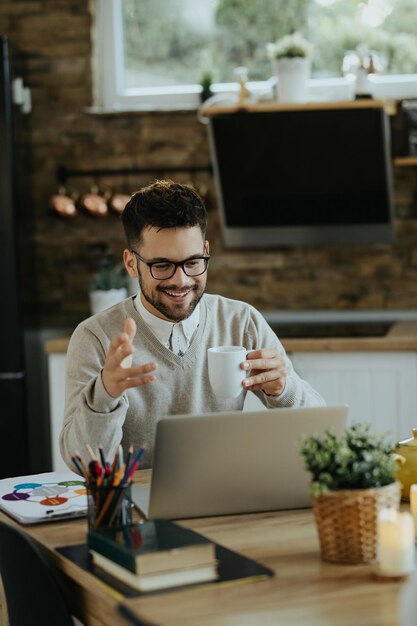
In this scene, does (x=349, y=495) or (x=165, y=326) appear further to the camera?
(x=165, y=326)

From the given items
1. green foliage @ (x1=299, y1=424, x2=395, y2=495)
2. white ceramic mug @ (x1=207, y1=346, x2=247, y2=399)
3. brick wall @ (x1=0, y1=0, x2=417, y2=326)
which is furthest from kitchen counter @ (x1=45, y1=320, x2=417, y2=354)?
green foliage @ (x1=299, y1=424, x2=395, y2=495)

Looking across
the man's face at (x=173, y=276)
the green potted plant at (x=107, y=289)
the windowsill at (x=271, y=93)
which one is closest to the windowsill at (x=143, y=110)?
the windowsill at (x=271, y=93)

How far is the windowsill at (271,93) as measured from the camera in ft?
14.3

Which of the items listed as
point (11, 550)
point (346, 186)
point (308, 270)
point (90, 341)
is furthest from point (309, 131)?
point (11, 550)

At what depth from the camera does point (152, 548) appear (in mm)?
1523

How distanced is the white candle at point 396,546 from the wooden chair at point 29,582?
1.70 feet

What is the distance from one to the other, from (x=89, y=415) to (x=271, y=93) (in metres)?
2.44

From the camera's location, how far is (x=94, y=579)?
61.2 inches

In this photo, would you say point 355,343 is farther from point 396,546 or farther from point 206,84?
point 396,546

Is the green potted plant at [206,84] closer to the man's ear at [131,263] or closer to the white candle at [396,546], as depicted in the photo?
the man's ear at [131,263]

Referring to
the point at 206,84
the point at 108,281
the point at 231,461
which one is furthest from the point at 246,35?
the point at 231,461

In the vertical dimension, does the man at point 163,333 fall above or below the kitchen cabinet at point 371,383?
above

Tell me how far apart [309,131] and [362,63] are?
0.33 m

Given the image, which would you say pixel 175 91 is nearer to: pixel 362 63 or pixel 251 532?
pixel 362 63
